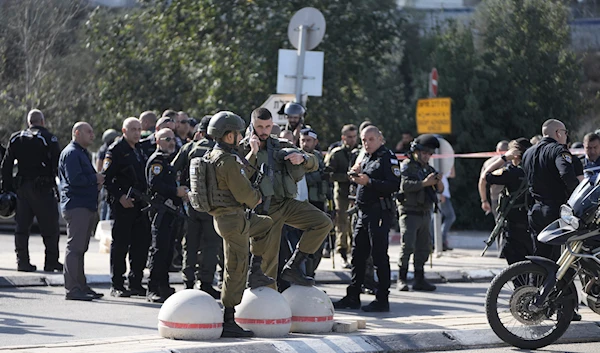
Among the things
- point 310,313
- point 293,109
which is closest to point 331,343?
point 310,313

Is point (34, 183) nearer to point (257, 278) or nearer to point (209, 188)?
point (257, 278)

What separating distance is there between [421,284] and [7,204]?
5.10m

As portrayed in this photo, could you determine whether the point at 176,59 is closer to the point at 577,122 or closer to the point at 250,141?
the point at 577,122

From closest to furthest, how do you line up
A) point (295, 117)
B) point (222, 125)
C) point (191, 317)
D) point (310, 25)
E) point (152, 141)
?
point (191, 317) → point (222, 125) → point (295, 117) → point (152, 141) → point (310, 25)

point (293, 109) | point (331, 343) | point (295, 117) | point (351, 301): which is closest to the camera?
point (331, 343)

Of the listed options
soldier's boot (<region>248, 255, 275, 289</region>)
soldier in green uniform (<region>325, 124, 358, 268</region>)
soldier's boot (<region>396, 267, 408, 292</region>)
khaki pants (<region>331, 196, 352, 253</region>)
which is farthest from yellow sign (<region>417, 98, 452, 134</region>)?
soldier's boot (<region>248, 255, 275, 289</region>)

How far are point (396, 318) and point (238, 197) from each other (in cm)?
263

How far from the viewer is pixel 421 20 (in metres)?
31.8

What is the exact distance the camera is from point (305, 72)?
13.7 m

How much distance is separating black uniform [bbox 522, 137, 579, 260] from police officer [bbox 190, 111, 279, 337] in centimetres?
314

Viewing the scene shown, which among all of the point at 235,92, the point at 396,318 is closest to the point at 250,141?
the point at 396,318

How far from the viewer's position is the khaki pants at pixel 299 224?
9117 millimetres

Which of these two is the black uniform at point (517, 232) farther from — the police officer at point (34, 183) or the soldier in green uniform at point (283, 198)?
the police officer at point (34, 183)

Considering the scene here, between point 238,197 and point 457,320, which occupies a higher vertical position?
point 238,197
